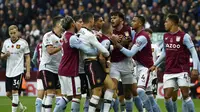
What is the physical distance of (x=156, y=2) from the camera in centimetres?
3319

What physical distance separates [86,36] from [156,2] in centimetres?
1906

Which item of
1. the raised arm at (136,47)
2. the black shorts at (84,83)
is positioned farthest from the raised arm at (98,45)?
the black shorts at (84,83)

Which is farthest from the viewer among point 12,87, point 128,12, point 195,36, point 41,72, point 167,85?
point 128,12

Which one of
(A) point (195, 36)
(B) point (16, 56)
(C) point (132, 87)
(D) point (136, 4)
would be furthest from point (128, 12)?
(C) point (132, 87)

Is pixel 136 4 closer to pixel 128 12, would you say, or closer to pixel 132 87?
pixel 128 12

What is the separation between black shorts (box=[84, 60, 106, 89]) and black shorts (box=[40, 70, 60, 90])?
5.79 ft

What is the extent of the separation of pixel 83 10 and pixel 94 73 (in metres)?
19.1

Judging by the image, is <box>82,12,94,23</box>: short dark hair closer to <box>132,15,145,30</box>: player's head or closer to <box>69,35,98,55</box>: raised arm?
<box>69,35,98,55</box>: raised arm

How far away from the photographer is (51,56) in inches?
655

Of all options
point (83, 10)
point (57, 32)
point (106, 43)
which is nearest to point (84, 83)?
point (106, 43)

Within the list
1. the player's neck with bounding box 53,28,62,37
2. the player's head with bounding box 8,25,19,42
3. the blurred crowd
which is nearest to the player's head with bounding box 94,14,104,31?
the player's neck with bounding box 53,28,62,37

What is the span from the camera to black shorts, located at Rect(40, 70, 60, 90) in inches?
639

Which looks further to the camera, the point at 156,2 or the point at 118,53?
the point at 156,2

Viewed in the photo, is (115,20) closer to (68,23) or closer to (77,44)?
(68,23)
